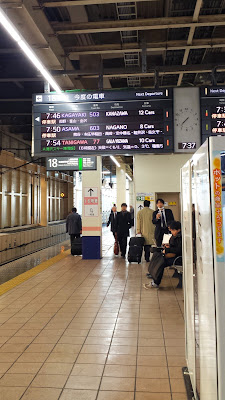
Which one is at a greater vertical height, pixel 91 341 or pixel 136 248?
pixel 136 248

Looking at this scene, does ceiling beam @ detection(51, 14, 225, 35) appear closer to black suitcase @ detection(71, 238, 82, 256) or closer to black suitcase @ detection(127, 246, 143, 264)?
black suitcase @ detection(127, 246, 143, 264)

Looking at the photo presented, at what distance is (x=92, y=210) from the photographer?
9672 millimetres

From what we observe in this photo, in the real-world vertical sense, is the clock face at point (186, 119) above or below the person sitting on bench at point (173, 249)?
above

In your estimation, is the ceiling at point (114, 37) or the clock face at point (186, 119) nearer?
the ceiling at point (114, 37)

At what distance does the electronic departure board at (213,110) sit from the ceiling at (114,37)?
560mm

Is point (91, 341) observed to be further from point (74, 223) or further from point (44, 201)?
point (44, 201)

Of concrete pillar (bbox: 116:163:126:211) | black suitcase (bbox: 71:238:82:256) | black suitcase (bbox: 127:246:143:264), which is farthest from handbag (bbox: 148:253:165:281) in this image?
concrete pillar (bbox: 116:163:126:211)

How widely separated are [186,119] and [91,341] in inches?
129

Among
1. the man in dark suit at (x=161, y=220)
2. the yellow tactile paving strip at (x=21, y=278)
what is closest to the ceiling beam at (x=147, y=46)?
the man in dark suit at (x=161, y=220)

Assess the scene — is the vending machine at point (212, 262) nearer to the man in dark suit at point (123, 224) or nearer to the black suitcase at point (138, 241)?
the black suitcase at point (138, 241)

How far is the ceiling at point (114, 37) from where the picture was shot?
4.94 m

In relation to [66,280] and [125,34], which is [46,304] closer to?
[66,280]

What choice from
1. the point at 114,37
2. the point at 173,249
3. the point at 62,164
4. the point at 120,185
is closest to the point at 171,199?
the point at 173,249

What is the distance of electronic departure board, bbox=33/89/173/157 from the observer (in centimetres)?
515
